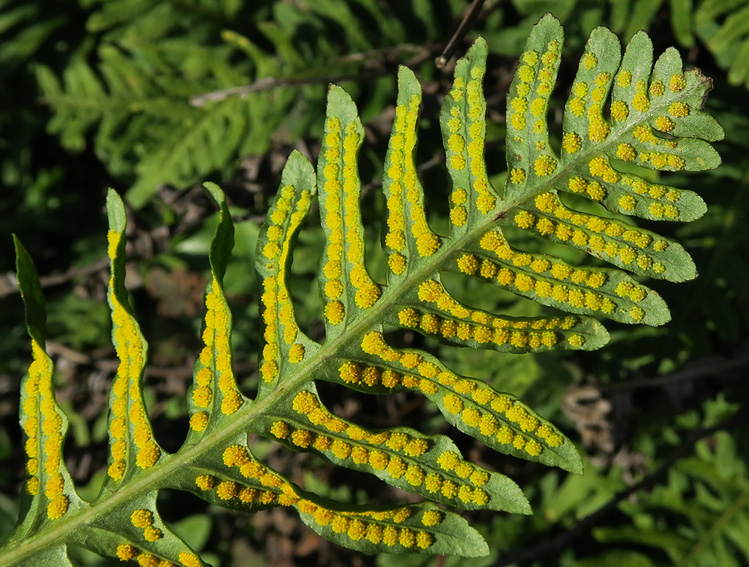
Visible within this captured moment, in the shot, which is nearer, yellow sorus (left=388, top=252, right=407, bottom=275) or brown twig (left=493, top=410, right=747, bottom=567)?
yellow sorus (left=388, top=252, right=407, bottom=275)

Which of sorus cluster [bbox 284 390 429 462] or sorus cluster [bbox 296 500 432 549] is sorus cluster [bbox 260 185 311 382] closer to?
sorus cluster [bbox 284 390 429 462]

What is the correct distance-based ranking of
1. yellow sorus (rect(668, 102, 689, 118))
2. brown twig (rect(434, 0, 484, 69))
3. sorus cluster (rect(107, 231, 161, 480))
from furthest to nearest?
brown twig (rect(434, 0, 484, 69)) < sorus cluster (rect(107, 231, 161, 480)) < yellow sorus (rect(668, 102, 689, 118))

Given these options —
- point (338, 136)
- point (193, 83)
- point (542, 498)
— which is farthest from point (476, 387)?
point (193, 83)

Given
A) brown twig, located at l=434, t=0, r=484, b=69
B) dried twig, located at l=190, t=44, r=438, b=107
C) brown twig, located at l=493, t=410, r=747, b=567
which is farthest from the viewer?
dried twig, located at l=190, t=44, r=438, b=107

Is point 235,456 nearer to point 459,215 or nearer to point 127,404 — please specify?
point 127,404

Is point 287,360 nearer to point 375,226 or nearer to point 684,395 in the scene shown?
point 375,226

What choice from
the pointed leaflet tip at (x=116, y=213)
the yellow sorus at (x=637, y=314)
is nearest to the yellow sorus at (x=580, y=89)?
the yellow sorus at (x=637, y=314)

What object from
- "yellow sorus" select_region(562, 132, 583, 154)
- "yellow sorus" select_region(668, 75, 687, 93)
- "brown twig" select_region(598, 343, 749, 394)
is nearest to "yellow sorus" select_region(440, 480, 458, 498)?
"yellow sorus" select_region(562, 132, 583, 154)

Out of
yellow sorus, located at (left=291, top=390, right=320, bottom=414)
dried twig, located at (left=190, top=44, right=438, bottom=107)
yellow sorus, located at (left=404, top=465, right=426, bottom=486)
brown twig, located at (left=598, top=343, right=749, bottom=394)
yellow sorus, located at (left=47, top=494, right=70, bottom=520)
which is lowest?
yellow sorus, located at (left=47, top=494, right=70, bottom=520)

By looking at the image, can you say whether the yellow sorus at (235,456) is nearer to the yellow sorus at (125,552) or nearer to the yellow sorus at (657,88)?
the yellow sorus at (125,552)
